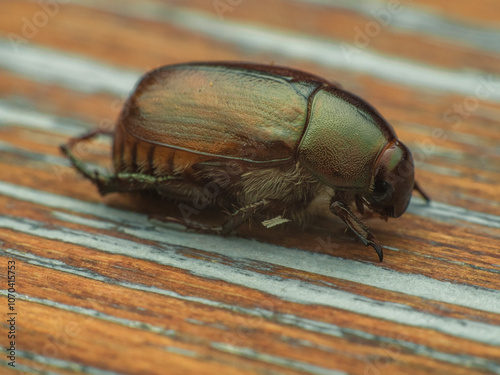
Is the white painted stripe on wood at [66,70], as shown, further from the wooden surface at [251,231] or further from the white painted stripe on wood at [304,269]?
the white painted stripe on wood at [304,269]

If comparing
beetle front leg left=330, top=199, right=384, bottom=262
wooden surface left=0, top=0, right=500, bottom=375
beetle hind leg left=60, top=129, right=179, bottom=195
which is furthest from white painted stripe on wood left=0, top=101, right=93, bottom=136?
beetle front leg left=330, top=199, right=384, bottom=262

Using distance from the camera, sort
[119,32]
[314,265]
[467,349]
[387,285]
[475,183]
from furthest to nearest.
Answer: [119,32], [475,183], [314,265], [387,285], [467,349]

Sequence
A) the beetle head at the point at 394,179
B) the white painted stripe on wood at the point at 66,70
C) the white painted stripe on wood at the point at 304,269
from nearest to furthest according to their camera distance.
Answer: the white painted stripe on wood at the point at 304,269
the beetle head at the point at 394,179
the white painted stripe on wood at the point at 66,70

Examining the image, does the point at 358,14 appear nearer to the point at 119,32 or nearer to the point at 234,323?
Answer: the point at 119,32

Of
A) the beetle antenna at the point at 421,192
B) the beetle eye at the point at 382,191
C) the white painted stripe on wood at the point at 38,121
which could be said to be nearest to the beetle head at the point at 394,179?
the beetle eye at the point at 382,191

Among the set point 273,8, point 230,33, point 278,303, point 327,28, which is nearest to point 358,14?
point 327,28

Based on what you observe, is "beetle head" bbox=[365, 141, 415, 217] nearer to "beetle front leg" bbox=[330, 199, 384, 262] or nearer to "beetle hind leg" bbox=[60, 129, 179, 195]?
"beetle front leg" bbox=[330, 199, 384, 262]

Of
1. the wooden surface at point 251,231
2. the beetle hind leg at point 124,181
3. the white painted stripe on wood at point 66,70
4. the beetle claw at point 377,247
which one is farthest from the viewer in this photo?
the white painted stripe on wood at point 66,70
